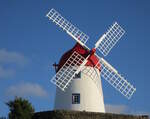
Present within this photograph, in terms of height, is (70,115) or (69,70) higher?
(69,70)

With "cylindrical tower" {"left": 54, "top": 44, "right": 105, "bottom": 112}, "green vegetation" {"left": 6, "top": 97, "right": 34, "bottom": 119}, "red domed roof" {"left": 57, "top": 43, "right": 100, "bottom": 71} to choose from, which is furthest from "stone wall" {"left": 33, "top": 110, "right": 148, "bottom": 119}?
"red domed roof" {"left": 57, "top": 43, "right": 100, "bottom": 71}

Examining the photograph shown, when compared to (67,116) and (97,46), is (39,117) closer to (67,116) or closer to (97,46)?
(67,116)

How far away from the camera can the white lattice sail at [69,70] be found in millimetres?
28547

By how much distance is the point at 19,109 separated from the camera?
23.4 meters

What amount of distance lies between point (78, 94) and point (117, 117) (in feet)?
14.2

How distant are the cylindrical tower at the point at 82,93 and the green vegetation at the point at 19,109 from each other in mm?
5155

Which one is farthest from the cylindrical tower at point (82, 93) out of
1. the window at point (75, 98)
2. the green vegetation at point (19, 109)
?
the green vegetation at point (19, 109)

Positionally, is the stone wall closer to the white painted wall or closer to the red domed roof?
the white painted wall

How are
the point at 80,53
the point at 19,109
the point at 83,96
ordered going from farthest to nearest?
1. the point at 80,53
2. the point at 83,96
3. the point at 19,109

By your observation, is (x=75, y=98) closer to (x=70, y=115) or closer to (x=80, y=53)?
(x=80, y=53)

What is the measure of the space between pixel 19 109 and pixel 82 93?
21.9 ft

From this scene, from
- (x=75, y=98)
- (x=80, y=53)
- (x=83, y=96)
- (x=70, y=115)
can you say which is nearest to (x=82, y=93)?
(x=83, y=96)

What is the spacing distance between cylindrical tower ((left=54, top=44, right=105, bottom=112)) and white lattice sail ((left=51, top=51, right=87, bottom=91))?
435 millimetres

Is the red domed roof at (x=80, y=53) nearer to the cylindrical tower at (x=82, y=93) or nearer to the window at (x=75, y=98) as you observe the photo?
the cylindrical tower at (x=82, y=93)
